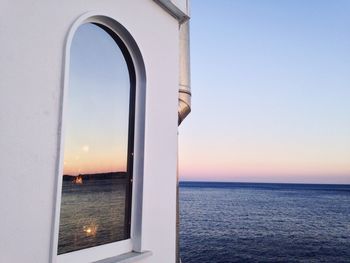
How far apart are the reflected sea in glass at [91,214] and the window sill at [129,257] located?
12 centimetres

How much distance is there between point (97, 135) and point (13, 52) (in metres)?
0.80

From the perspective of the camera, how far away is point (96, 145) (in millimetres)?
2178

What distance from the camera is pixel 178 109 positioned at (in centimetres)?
313

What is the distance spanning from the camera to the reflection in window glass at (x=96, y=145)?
1.95m

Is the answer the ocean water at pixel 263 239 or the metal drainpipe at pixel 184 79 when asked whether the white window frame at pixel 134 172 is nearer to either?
the metal drainpipe at pixel 184 79

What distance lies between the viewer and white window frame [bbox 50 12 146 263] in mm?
1738

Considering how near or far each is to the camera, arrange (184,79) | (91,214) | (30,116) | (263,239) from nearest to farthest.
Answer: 1. (30,116)
2. (91,214)
3. (184,79)
4. (263,239)

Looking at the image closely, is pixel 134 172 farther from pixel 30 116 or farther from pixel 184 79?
pixel 184 79

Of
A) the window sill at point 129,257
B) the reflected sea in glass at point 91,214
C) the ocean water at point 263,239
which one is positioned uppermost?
the reflected sea in glass at point 91,214

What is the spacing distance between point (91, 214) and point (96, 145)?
469 millimetres

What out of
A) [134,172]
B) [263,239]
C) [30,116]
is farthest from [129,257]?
[263,239]

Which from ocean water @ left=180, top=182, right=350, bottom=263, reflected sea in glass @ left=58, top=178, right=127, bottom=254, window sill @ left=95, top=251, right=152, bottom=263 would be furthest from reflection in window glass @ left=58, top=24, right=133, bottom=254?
ocean water @ left=180, top=182, right=350, bottom=263

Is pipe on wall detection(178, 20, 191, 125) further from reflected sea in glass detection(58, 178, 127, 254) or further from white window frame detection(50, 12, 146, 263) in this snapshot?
reflected sea in glass detection(58, 178, 127, 254)

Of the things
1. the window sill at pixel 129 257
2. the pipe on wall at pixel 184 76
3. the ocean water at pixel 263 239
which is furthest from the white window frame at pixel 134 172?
the ocean water at pixel 263 239
